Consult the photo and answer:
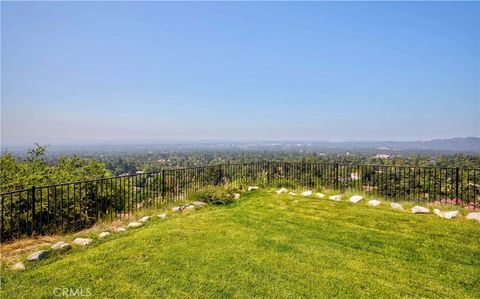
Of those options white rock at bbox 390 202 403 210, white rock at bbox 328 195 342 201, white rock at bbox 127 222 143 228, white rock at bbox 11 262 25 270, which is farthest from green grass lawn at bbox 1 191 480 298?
white rock at bbox 328 195 342 201

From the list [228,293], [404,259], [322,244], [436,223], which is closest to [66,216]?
[228,293]

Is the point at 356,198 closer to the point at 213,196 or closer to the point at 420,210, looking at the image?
the point at 420,210

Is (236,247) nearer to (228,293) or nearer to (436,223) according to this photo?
(228,293)

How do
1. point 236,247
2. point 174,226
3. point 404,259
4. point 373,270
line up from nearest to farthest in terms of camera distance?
point 373,270, point 404,259, point 236,247, point 174,226

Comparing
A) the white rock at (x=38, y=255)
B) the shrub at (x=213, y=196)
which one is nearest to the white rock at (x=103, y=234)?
the white rock at (x=38, y=255)

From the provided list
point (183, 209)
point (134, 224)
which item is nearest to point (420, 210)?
point (183, 209)

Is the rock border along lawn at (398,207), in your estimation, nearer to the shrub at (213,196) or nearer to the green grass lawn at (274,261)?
the green grass lawn at (274,261)

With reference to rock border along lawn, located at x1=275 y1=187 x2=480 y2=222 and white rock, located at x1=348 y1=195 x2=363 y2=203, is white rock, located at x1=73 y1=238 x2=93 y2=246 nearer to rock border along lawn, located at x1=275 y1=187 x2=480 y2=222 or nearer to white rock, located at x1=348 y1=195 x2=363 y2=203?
rock border along lawn, located at x1=275 y1=187 x2=480 y2=222
